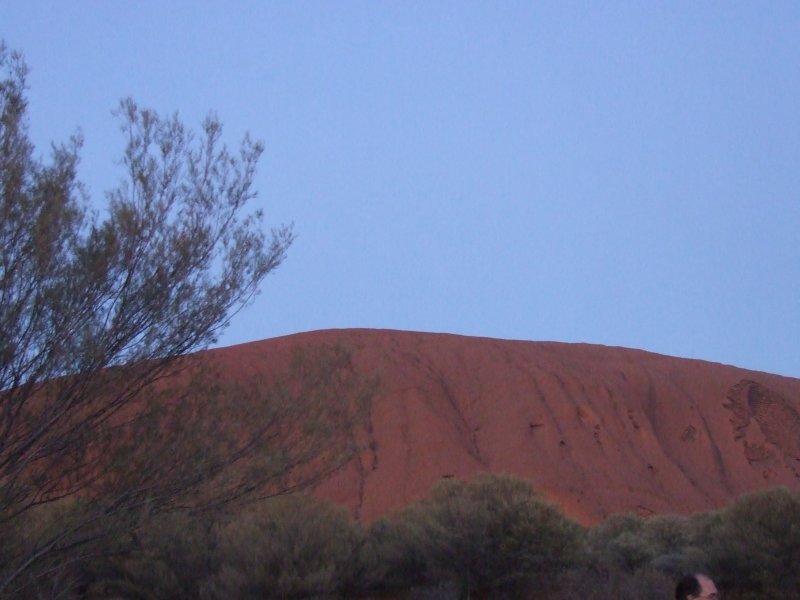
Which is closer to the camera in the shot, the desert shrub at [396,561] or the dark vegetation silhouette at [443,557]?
the dark vegetation silhouette at [443,557]

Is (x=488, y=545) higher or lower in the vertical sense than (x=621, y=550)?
higher

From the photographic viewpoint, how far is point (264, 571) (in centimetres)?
1800

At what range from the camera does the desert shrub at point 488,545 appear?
1984 cm

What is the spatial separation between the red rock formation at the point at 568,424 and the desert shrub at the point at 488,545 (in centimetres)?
1657

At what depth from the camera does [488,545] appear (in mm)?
19984

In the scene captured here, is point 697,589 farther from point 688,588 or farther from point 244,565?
point 244,565

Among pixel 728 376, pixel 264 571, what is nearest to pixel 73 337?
pixel 264 571

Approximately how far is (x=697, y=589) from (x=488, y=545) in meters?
14.8

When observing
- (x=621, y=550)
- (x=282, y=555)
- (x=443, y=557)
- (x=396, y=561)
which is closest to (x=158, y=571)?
(x=282, y=555)

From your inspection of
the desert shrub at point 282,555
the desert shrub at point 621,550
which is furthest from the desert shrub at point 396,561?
the desert shrub at point 621,550

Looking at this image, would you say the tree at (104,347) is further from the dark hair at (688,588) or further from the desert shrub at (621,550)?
the desert shrub at (621,550)

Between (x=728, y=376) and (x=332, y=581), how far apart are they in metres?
41.3

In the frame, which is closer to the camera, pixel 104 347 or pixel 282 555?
pixel 104 347

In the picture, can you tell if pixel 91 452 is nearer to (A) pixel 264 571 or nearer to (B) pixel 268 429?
(B) pixel 268 429
